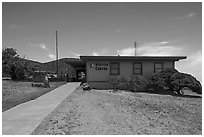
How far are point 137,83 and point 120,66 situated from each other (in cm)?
230

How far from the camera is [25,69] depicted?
27.0 m

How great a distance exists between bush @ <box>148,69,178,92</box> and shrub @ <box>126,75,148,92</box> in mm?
673

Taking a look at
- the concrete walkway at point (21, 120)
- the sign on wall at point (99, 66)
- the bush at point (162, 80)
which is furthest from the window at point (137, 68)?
the concrete walkway at point (21, 120)

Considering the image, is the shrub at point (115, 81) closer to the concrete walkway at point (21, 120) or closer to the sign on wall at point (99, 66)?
the sign on wall at point (99, 66)

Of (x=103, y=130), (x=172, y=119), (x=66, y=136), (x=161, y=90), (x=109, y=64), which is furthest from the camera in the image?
(x=109, y=64)

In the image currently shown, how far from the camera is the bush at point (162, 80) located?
677 inches

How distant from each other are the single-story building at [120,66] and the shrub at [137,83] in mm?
1011

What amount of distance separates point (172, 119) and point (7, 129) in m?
6.42

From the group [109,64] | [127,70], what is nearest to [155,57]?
[127,70]

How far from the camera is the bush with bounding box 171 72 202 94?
1600 cm

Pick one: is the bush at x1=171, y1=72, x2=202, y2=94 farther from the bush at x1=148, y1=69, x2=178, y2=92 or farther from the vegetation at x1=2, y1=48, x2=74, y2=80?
the vegetation at x1=2, y1=48, x2=74, y2=80

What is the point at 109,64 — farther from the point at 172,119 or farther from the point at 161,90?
the point at 172,119

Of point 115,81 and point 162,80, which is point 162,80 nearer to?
point 162,80

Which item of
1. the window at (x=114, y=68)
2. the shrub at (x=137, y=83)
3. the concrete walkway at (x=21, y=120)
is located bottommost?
the concrete walkway at (x=21, y=120)
